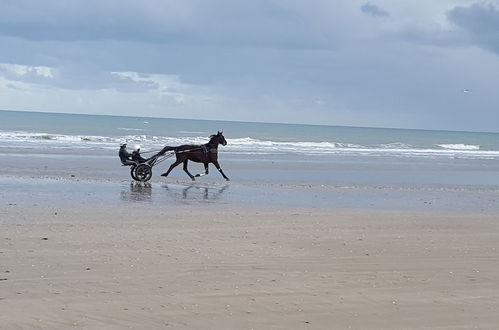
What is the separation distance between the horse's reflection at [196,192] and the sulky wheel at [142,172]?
1.00m

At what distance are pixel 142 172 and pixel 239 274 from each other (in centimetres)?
1164

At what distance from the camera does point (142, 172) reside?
19.3 meters

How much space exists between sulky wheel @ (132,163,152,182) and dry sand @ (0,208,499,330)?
686 cm

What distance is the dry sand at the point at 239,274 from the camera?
253 inches

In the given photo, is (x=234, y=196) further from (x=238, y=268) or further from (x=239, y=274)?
(x=239, y=274)

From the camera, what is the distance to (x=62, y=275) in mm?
7637

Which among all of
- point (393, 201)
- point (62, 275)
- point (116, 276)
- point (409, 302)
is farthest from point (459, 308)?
point (393, 201)

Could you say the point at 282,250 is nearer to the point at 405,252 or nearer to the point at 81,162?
the point at 405,252

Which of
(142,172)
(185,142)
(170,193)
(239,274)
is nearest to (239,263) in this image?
(239,274)

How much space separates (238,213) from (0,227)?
4.43 metres

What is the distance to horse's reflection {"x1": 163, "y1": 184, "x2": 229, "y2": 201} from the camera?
16.4 metres

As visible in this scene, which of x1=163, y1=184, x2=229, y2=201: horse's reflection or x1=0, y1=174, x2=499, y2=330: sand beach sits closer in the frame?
x1=0, y1=174, x2=499, y2=330: sand beach

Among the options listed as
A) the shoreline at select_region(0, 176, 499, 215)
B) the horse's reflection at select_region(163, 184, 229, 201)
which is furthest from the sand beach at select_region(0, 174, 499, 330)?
the horse's reflection at select_region(163, 184, 229, 201)

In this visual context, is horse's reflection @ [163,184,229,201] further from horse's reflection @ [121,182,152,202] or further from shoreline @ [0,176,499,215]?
horse's reflection @ [121,182,152,202]
